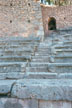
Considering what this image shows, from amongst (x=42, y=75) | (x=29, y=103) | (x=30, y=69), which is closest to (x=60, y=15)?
(x=30, y=69)

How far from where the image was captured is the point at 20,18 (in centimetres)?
600

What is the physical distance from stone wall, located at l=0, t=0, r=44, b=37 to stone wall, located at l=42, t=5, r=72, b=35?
9.62 ft

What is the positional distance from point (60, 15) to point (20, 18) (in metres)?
4.88

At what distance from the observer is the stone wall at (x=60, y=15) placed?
8998 mm

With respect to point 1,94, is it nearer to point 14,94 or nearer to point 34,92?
point 14,94

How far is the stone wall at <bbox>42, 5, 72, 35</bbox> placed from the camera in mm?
8998

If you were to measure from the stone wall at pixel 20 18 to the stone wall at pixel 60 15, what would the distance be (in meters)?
2.93

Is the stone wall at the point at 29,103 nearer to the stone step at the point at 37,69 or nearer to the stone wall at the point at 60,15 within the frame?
the stone step at the point at 37,69

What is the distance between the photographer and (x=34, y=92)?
4.50ft

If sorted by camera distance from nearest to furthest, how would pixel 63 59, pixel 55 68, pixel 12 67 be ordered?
pixel 55 68, pixel 12 67, pixel 63 59

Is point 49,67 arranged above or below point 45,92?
below

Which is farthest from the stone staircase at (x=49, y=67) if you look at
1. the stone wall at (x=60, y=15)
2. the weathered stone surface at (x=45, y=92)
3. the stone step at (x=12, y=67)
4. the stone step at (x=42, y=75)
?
the stone wall at (x=60, y=15)

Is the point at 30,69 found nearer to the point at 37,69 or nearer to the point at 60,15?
the point at 37,69

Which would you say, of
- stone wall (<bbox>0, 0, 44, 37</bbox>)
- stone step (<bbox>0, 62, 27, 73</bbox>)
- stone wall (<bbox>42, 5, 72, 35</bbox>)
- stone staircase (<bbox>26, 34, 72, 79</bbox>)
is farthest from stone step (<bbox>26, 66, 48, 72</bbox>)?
stone wall (<bbox>42, 5, 72, 35</bbox>)
